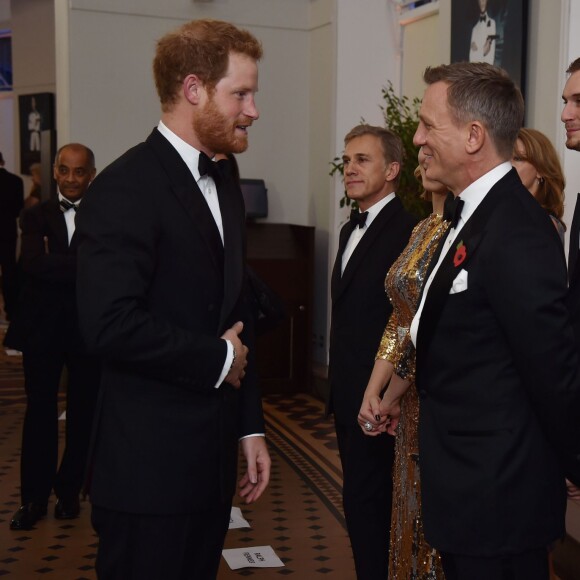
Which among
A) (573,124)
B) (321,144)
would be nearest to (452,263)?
(573,124)

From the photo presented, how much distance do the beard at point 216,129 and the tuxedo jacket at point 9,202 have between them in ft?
30.3

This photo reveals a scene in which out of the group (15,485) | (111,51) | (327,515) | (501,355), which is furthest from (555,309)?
(111,51)

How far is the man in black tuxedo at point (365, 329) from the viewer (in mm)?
3227

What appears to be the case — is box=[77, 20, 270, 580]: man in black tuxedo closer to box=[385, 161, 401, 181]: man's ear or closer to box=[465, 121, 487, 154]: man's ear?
box=[465, 121, 487, 154]: man's ear

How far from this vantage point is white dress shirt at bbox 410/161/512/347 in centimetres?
204

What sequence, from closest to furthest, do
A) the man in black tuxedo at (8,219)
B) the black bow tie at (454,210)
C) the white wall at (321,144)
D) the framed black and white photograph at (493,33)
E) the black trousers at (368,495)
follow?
1. the black bow tie at (454,210)
2. the black trousers at (368,495)
3. the framed black and white photograph at (493,33)
4. the white wall at (321,144)
5. the man in black tuxedo at (8,219)

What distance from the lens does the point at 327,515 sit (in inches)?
184

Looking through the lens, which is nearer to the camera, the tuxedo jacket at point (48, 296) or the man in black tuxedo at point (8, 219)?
the tuxedo jacket at point (48, 296)

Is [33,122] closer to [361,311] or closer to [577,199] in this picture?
[361,311]

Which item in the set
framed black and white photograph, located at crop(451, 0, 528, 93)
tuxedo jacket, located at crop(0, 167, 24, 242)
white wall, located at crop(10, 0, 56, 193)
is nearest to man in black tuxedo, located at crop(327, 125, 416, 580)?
framed black and white photograph, located at crop(451, 0, 528, 93)

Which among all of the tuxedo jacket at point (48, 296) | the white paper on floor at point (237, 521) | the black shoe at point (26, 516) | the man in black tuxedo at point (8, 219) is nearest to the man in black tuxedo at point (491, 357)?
the white paper on floor at point (237, 521)

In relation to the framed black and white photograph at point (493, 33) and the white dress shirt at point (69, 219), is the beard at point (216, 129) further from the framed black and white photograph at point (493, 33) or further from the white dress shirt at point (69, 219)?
the framed black and white photograph at point (493, 33)

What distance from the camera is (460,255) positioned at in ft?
6.49

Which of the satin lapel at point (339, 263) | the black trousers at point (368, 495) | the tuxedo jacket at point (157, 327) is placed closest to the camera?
the tuxedo jacket at point (157, 327)
